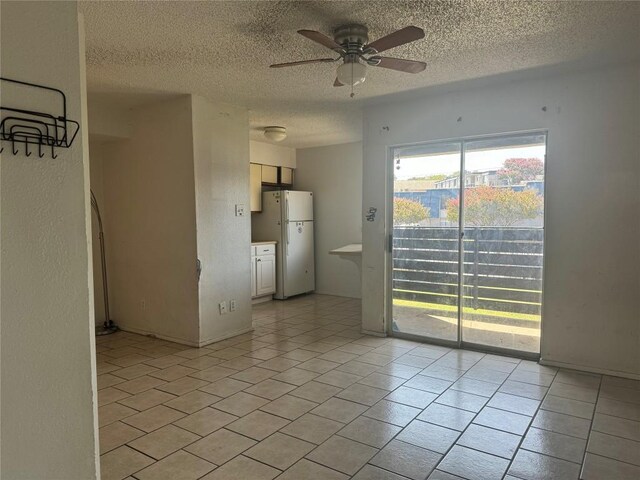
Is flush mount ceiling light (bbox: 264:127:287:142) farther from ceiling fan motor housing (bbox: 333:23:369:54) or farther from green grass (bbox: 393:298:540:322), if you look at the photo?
ceiling fan motor housing (bbox: 333:23:369:54)

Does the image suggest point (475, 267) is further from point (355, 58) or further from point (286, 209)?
point (286, 209)

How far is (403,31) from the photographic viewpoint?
7.23ft

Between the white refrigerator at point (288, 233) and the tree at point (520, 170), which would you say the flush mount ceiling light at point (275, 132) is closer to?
the white refrigerator at point (288, 233)

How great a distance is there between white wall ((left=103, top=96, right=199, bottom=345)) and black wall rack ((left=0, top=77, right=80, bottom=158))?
2.87 metres

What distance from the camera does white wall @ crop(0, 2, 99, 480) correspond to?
3.98ft

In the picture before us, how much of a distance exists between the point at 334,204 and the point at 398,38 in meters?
4.59

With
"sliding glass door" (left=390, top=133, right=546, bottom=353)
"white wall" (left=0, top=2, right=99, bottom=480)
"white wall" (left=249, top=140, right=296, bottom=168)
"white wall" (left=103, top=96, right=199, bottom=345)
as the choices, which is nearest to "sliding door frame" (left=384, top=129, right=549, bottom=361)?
"sliding glass door" (left=390, top=133, right=546, bottom=353)

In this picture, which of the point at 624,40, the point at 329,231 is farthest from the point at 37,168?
the point at 329,231

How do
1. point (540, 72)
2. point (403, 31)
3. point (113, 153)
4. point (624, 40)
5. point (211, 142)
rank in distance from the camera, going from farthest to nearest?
point (113, 153) < point (211, 142) < point (540, 72) < point (624, 40) < point (403, 31)

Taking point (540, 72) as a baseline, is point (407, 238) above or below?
below

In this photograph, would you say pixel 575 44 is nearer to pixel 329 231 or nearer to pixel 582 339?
pixel 582 339

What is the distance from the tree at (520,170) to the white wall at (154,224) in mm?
2909

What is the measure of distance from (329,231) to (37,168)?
5752mm

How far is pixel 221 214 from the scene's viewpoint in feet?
14.6
